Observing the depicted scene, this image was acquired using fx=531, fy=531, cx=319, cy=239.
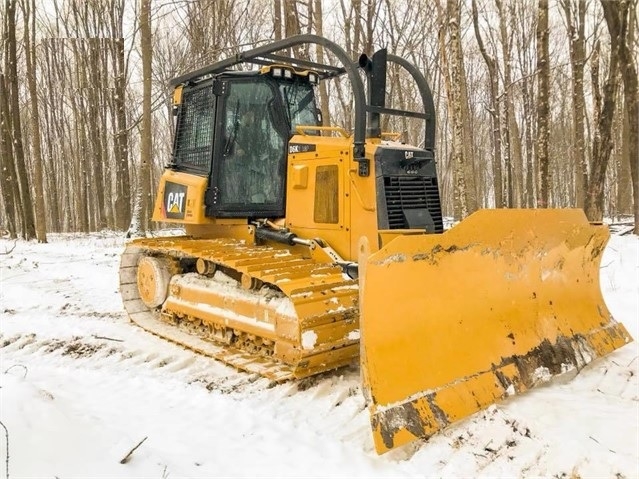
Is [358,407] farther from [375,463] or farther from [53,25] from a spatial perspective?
[53,25]

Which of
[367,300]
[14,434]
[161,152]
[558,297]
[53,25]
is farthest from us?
[161,152]

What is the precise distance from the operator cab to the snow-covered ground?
1697mm

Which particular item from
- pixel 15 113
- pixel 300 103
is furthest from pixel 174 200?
pixel 15 113

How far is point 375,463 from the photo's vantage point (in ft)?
10.2

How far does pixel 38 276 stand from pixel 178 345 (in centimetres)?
571

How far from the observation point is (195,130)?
6215 millimetres

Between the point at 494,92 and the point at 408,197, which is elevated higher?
the point at 494,92

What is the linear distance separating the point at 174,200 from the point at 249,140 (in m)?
1.30

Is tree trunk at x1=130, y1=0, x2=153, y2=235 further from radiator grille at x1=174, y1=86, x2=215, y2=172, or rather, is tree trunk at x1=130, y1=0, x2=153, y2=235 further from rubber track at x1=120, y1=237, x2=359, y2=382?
rubber track at x1=120, y1=237, x2=359, y2=382

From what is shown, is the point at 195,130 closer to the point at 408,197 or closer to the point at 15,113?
the point at 408,197

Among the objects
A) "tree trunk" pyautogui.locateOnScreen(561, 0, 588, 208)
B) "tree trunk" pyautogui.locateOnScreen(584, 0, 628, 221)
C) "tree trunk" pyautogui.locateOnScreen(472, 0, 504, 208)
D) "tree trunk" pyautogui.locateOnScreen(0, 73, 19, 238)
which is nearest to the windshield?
"tree trunk" pyautogui.locateOnScreen(584, 0, 628, 221)

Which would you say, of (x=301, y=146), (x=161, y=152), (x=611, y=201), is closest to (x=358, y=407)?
(x=301, y=146)

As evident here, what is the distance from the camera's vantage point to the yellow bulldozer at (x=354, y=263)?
11.6ft

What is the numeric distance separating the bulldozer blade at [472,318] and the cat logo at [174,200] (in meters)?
3.31
